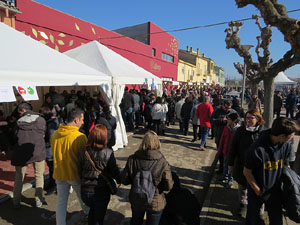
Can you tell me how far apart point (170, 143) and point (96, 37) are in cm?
803

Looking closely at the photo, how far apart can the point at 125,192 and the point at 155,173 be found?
200cm

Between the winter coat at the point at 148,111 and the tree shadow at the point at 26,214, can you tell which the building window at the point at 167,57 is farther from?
the tree shadow at the point at 26,214

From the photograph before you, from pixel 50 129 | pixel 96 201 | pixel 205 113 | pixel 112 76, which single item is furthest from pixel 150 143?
pixel 205 113

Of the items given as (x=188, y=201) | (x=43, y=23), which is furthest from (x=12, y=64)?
(x=43, y=23)

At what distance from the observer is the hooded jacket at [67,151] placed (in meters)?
2.34

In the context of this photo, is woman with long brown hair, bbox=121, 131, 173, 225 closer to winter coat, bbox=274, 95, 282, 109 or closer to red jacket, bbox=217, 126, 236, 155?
red jacket, bbox=217, 126, 236, 155

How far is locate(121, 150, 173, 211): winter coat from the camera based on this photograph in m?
1.99

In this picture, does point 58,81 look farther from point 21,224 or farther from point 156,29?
point 156,29

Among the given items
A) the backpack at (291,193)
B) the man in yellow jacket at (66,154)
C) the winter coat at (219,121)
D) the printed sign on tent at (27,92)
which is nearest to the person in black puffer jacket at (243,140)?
the backpack at (291,193)

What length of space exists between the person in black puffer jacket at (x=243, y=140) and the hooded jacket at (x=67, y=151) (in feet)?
7.00

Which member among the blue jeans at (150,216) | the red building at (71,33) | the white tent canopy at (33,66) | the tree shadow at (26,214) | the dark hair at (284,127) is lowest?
the tree shadow at (26,214)

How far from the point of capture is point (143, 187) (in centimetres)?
196

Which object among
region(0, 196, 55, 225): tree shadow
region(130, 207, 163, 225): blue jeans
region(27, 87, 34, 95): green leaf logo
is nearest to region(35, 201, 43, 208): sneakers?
region(0, 196, 55, 225): tree shadow

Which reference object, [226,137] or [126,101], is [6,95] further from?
[126,101]
